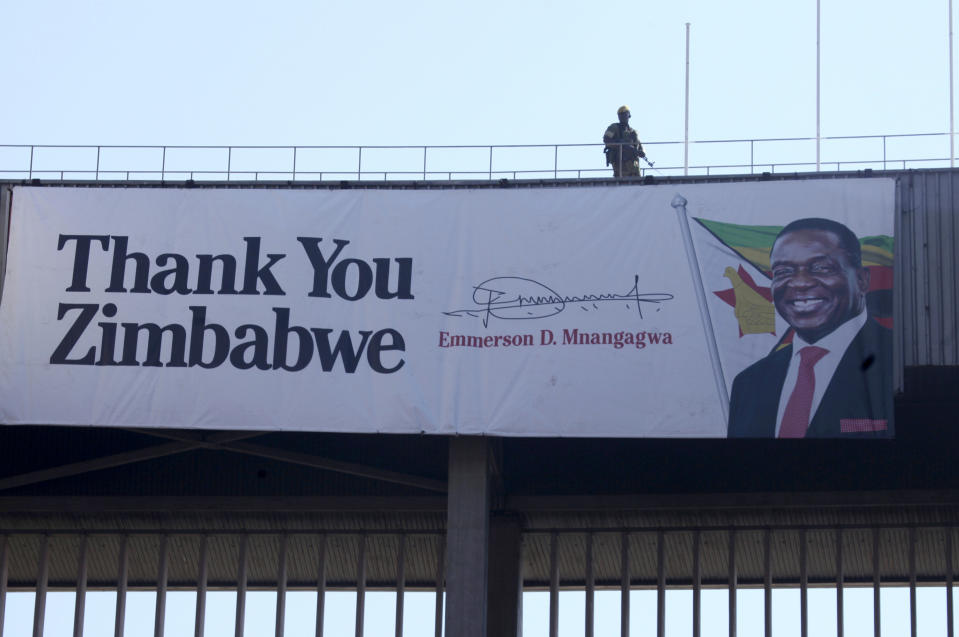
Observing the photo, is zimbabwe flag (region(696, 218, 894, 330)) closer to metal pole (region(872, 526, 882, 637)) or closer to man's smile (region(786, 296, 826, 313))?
man's smile (region(786, 296, 826, 313))

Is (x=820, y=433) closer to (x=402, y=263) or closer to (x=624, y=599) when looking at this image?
(x=402, y=263)

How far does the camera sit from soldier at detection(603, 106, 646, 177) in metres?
33.3

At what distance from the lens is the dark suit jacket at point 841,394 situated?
29.0 meters

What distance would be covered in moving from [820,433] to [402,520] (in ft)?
47.5

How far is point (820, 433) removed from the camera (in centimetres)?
2914

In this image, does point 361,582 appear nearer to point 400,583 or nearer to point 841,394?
point 400,583

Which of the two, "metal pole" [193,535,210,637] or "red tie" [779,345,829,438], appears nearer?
"red tie" [779,345,829,438]

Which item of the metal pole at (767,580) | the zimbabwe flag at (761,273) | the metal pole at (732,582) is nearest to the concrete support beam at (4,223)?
the zimbabwe flag at (761,273)

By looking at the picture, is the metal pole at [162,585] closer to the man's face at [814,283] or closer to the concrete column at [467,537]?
the concrete column at [467,537]

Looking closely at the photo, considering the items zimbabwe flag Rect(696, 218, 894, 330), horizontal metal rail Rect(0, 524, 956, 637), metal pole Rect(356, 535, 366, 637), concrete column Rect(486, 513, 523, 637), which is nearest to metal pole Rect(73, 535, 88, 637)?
horizontal metal rail Rect(0, 524, 956, 637)

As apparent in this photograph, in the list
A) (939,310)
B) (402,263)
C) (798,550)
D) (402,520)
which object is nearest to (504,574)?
(402,520)
